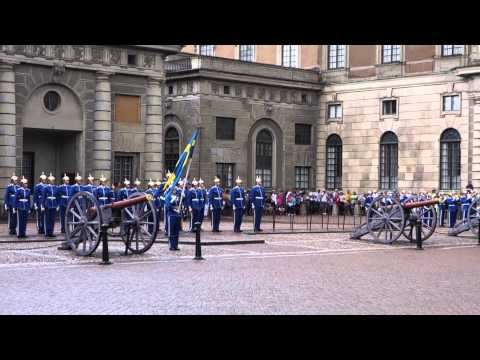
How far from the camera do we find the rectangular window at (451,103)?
41.5 meters

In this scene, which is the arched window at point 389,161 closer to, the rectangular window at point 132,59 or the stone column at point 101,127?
the rectangular window at point 132,59

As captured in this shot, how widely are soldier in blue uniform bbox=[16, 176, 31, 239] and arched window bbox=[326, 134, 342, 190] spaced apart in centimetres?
2473

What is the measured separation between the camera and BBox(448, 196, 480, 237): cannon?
29.4 metres

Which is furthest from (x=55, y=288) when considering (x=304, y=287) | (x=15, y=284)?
(x=304, y=287)

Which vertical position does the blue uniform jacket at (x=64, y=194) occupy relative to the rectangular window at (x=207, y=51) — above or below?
below

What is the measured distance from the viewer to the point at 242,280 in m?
15.2

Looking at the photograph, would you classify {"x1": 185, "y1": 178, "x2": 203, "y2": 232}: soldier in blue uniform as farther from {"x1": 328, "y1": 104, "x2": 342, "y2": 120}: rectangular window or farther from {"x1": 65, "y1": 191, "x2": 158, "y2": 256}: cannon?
{"x1": 328, "y1": 104, "x2": 342, "y2": 120}: rectangular window

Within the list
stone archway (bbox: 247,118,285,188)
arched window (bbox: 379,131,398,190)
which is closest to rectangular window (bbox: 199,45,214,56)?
stone archway (bbox: 247,118,285,188)

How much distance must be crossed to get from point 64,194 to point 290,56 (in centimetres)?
2570

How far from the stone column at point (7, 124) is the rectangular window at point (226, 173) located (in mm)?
13319

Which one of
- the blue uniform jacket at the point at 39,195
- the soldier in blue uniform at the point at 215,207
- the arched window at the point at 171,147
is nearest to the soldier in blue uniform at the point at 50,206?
the blue uniform jacket at the point at 39,195

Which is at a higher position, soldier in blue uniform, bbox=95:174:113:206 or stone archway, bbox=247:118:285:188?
stone archway, bbox=247:118:285:188

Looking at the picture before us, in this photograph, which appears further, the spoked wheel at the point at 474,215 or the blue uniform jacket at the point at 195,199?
the spoked wheel at the point at 474,215

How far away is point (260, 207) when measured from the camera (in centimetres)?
2903
